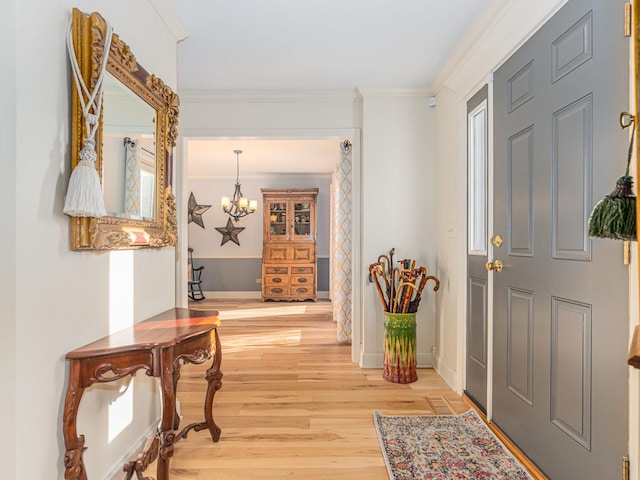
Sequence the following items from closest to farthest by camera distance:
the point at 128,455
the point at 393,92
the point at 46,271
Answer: the point at 46,271
the point at 128,455
the point at 393,92

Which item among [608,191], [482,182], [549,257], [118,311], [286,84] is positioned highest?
[286,84]

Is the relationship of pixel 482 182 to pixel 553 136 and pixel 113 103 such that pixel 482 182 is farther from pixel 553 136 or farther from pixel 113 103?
pixel 113 103

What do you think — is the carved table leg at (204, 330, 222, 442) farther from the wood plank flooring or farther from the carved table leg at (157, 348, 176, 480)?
the carved table leg at (157, 348, 176, 480)

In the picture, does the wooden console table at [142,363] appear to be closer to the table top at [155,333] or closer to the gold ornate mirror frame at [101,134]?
the table top at [155,333]

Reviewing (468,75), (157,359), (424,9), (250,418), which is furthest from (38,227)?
(468,75)

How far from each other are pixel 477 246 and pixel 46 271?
7.83ft

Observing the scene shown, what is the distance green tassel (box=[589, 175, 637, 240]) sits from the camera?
974 mm

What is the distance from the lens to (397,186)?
3.35 meters

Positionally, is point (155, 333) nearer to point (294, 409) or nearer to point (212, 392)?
point (212, 392)

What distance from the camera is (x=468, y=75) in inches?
103

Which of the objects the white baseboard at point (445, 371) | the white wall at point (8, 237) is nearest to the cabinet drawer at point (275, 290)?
the white baseboard at point (445, 371)

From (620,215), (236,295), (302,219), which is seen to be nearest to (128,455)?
(620,215)

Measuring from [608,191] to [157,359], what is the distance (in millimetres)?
1751

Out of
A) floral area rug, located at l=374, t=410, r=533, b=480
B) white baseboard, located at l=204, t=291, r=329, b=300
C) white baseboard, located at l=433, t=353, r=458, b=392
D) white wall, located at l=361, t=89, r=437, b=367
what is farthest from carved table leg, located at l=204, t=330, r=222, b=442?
white baseboard, located at l=204, t=291, r=329, b=300
